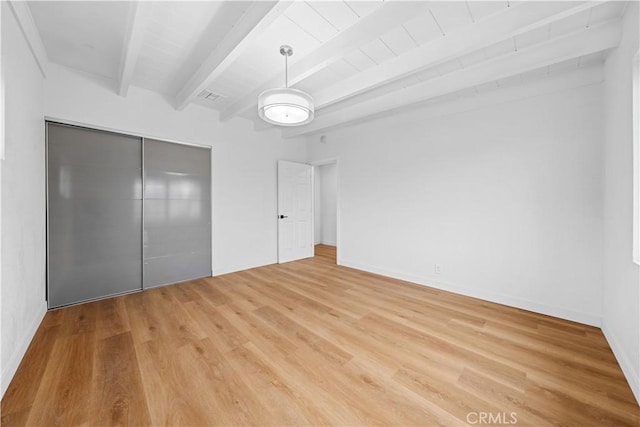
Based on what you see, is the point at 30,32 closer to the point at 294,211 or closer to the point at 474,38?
the point at 474,38

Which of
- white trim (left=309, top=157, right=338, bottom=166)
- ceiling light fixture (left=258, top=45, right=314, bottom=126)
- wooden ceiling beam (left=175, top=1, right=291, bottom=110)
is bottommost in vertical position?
ceiling light fixture (left=258, top=45, right=314, bottom=126)

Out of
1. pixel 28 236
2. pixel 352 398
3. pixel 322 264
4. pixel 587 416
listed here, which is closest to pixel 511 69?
pixel 587 416

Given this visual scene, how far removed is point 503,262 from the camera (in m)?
2.98

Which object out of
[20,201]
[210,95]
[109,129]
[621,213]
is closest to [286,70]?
[210,95]

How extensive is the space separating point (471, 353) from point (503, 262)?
5.00ft

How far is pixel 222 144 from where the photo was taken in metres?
4.11

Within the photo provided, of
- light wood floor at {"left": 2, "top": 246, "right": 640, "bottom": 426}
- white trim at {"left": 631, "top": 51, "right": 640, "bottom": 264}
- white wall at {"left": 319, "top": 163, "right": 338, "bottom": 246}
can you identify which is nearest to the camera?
light wood floor at {"left": 2, "top": 246, "right": 640, "bottom": 426}

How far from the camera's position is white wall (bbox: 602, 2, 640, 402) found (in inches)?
65.5

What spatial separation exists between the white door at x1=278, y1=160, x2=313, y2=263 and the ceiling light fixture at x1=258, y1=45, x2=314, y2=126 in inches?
98.5

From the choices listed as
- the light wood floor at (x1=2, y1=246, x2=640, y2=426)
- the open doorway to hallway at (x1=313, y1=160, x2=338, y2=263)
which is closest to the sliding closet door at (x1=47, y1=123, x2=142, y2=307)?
the light wood floor at (x1=2, y1=246, x2=640, y2=426)

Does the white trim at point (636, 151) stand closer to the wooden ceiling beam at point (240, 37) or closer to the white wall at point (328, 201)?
the wooden ceiling beam at point (240, 37)

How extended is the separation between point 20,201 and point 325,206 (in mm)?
6103

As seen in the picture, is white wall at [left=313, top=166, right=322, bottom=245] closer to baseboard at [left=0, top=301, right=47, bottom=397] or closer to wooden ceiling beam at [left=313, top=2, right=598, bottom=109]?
wooden ceiling beam at [left=313, top=2, right=598, bottom=109]

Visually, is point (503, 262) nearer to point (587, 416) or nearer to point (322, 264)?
point (587, 416)
